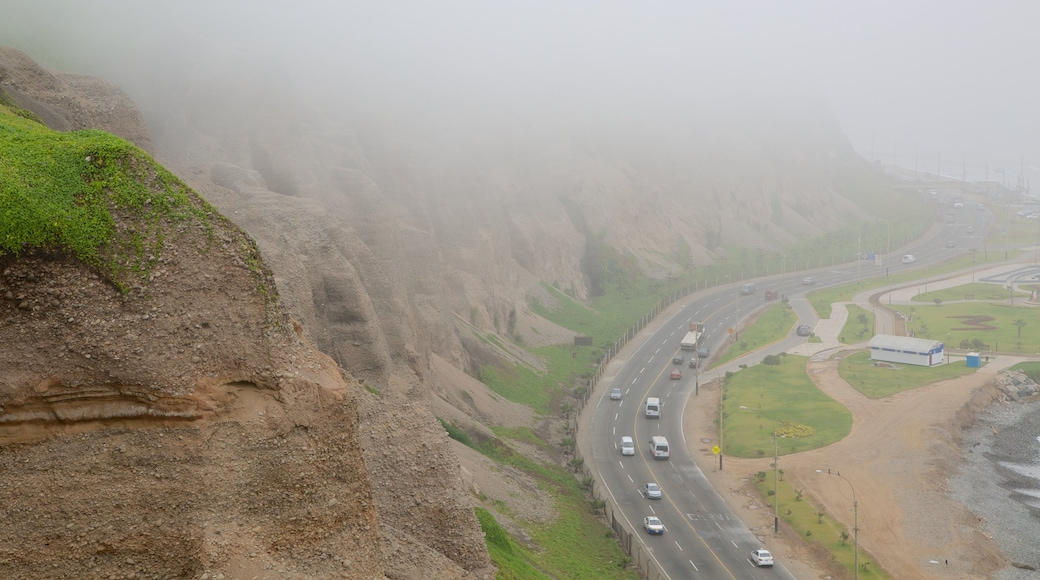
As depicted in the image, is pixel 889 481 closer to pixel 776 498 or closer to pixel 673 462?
pixel 776 498

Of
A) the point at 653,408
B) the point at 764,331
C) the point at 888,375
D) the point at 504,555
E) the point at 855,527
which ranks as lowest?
the point at 764,331

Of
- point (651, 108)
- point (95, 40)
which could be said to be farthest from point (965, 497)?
point (651, 108)

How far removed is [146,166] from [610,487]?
45.8 metres

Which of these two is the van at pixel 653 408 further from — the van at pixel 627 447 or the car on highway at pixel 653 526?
the car on highway at pixel 653 526

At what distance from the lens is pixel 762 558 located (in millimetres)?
49688

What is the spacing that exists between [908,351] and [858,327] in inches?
687

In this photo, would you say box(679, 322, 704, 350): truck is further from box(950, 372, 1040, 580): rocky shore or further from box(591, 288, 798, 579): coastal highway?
box(950, 372, 1040, 580): rocky shore

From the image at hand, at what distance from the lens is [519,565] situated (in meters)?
37.4

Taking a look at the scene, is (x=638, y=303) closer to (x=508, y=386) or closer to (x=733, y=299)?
(x=733, y=299)

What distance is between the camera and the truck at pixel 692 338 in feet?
312

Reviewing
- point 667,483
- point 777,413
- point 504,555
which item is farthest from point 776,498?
point 504,555

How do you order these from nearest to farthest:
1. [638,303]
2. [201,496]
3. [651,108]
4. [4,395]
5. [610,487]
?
[4,395] < [201,496] < [610,487] < [638,303] < [651,108]

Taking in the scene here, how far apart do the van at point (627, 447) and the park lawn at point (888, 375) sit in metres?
25.6

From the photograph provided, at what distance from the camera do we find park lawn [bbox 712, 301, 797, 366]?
9662 cm
